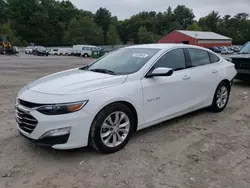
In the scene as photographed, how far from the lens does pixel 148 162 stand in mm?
3430

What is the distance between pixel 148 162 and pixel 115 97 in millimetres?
966

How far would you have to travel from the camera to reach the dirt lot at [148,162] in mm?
2992

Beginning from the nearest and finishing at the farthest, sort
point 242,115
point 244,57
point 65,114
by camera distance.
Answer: point 65,114
point 242,115
point 244,57

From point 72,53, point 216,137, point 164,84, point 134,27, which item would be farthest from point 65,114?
point 134,27

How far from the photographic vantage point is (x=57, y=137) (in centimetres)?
319

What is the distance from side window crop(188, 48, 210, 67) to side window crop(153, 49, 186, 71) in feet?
0.92

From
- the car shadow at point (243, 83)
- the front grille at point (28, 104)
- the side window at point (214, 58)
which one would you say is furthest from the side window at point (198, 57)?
the car shadow at point (243, 83)

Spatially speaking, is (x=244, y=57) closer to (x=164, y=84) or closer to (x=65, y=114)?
(x=164, y=84)

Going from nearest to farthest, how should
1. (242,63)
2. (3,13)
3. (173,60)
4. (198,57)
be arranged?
(173,60)
(198,57)
(242,63)
(3,13)

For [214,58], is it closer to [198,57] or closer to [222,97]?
[198,57]

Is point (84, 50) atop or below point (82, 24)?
below

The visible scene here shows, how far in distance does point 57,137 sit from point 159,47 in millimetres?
2405

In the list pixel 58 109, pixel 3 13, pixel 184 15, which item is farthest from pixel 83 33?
pixel 58 109

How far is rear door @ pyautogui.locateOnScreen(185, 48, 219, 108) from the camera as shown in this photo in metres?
4.87
